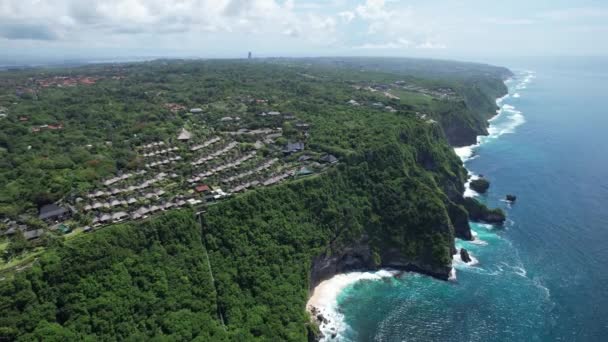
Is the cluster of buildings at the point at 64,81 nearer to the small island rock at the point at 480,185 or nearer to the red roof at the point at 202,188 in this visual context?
the red roof at the point at 202,188

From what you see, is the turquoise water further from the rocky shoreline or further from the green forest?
the green forest

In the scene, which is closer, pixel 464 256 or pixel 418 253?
pixel 418 253

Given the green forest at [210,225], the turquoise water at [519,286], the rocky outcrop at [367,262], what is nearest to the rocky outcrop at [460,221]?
the green forest at [210,225]

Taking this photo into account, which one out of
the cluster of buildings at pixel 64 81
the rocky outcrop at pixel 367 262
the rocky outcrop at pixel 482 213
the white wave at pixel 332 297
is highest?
the cluster of buildings at pixel 64 81

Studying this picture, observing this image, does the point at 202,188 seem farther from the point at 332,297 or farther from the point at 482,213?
the point at 482,213

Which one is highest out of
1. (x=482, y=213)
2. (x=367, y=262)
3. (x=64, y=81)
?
(x=64, y=81)

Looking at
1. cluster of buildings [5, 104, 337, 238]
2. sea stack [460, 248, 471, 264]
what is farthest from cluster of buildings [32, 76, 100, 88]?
sea stack [460, 248, 471, 264]

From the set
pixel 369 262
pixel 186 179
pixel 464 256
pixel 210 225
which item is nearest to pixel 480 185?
pixel 464 256
